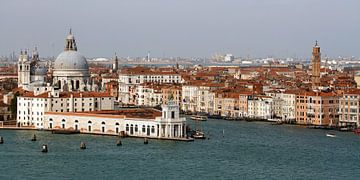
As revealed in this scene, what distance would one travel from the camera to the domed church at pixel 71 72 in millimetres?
26312

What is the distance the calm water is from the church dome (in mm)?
4727

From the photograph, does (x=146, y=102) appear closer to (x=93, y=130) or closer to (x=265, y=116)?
(x=265, y=116)

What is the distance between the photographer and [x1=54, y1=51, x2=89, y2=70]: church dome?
26.5m

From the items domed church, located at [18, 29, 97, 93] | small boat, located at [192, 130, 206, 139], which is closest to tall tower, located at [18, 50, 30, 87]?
domed church, located at [18, 29, 97, 93]

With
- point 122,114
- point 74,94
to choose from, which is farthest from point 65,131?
point 74,94

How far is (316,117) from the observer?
25359mm

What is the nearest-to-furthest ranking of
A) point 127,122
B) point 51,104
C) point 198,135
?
point 198,135 → point 127,122 → point 51,104

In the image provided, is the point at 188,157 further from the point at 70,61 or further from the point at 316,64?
the point at 316,64

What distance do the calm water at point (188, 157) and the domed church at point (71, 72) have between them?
14.4 feet

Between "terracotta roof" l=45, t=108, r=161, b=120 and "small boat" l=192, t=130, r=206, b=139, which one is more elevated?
"terracotta roof" l=45, t=108, r=161, b=120

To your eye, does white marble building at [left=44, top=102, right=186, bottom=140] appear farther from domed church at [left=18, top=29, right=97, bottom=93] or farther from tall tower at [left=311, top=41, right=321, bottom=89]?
tall tower at [left=311, top=41, right=321, bottom=89]

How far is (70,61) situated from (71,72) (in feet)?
1.08

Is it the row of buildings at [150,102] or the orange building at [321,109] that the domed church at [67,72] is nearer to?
the row of buildings at [150,102]

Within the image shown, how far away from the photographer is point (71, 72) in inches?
1042
